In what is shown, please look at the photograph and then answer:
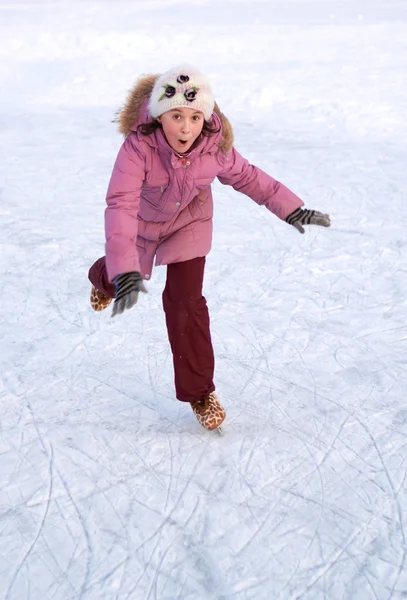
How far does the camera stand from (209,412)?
11.0 feet

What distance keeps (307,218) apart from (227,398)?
0.97 m

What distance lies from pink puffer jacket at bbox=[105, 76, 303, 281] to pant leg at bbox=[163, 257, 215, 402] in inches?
3.5

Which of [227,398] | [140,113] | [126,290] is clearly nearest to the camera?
[126,290]

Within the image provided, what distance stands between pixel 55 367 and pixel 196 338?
40.8 inches

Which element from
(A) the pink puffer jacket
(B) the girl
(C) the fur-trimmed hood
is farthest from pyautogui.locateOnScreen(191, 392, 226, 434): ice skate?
(C) the fur-trimmed hood

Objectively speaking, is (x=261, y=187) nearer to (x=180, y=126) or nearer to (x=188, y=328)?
(x=180, y=126)

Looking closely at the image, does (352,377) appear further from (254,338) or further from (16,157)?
(16,157)

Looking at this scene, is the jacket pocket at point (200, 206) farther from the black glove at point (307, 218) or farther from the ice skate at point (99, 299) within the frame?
the ice skate at point (99, 299)

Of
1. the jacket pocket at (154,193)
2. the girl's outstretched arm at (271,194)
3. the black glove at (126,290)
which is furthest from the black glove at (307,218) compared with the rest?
the black glove at (126,290)

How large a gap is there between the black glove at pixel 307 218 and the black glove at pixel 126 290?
739 millimetres

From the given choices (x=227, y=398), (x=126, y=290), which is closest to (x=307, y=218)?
(x=126, y=290)

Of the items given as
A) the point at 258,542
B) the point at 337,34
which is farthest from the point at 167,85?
the point at 337,34

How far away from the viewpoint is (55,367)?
4043mm

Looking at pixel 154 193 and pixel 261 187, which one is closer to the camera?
pixel 154 193
